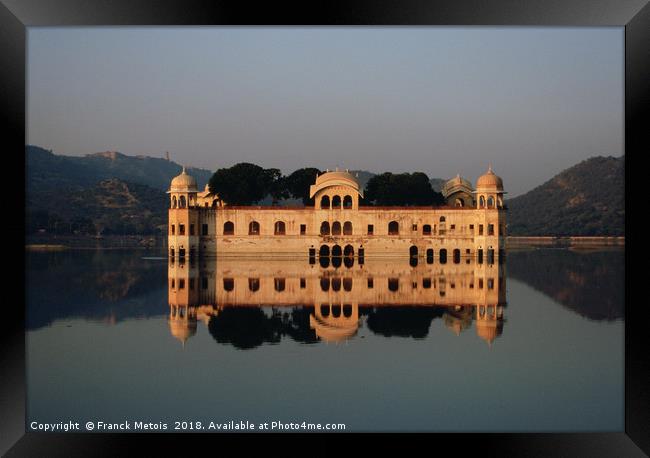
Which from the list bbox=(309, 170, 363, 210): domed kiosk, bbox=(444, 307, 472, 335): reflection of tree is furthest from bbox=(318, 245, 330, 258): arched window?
bbox=(444, 307, 472, 335): reflection of tree

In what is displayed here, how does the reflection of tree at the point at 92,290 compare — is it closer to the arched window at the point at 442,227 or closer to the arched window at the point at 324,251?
the arched window at the point at 324,251

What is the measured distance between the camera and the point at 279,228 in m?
41.2

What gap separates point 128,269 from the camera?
33812 mm

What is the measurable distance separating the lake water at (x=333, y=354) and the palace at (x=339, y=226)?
14933 millimetres

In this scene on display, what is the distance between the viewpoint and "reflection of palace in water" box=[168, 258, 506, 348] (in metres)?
15.7

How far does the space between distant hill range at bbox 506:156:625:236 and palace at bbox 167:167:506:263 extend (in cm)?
4017

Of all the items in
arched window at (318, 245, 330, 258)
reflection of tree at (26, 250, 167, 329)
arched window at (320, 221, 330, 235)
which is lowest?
reflection of tree at (26, 250, 167, 329)

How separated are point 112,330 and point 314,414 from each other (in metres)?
7.90

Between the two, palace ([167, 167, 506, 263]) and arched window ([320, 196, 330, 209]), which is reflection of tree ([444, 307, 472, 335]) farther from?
arched window ([320, 196, 330, 209])

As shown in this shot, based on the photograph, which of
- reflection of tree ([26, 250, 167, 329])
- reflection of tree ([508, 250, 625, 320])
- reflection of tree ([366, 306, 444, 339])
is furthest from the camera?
reflection of tree ([508, 250, 625, 320])

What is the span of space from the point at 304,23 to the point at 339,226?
3375cm

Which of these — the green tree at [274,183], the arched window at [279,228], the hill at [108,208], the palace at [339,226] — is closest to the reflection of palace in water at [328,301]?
the palace at [339,226]

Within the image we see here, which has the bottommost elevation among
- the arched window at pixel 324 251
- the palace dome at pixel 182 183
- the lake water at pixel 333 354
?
the lake water at pixel 333 354

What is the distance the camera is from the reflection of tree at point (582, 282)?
781 inches
